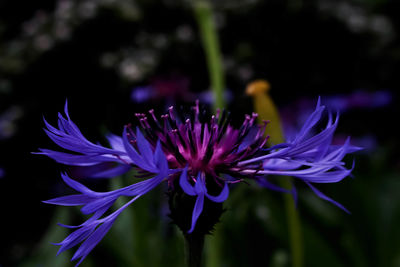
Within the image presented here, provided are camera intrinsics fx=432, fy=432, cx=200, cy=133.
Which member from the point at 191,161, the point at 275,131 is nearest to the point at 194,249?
the point at 191,161

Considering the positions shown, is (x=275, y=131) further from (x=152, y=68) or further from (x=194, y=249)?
(x=152, y=68)

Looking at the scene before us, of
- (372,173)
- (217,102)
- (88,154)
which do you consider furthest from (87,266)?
(372,173)

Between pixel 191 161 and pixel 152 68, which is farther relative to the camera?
pixel 152 68

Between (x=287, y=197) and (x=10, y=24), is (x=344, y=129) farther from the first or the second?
(x=10, y=24)

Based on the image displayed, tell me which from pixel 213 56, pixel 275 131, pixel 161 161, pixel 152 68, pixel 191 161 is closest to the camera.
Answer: pixel 161 161

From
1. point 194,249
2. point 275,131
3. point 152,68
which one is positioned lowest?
point 194,249

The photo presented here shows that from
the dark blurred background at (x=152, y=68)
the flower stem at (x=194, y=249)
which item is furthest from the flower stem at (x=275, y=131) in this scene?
the dark blurred background at (x=152, y=68)

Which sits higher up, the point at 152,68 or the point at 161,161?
the point at 152,68

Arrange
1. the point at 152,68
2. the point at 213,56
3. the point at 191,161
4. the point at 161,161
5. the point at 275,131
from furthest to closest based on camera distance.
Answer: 1. the point at 152,68
2. the point at 213,56
3. the point at 275,131
4. the point at 191,161
5. the point at 161,161
